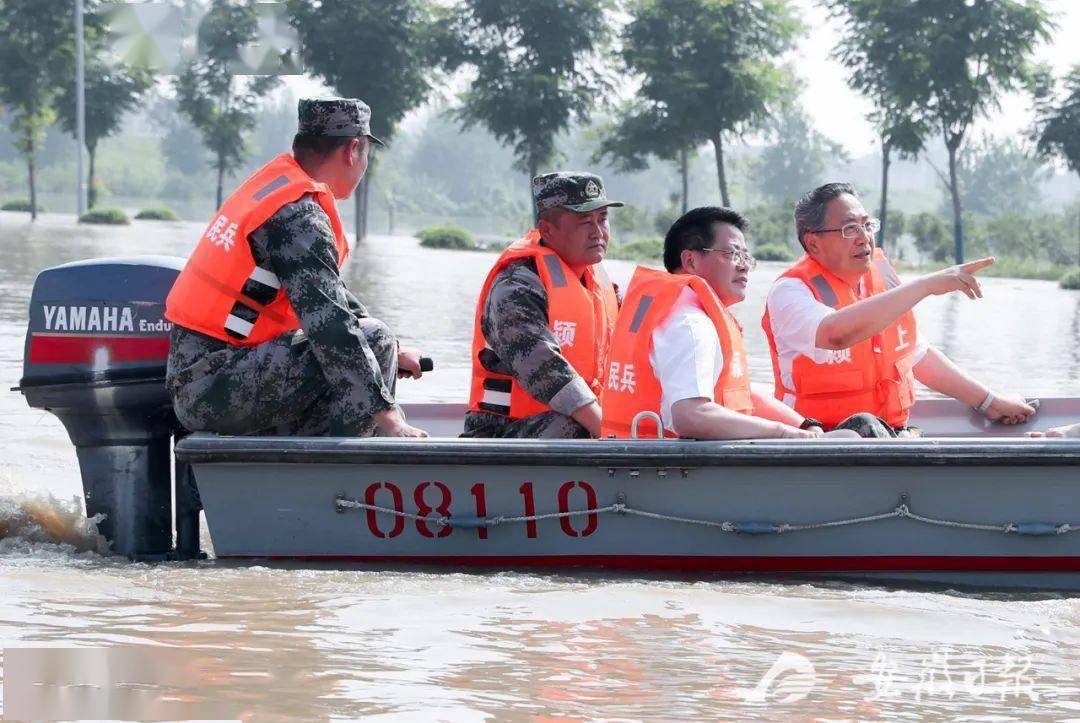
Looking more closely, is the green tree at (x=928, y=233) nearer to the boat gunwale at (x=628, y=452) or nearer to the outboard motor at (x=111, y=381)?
the boat gunwale at (x=628, y=452)

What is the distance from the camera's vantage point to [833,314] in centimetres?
534

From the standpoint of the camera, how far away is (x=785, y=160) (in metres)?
116

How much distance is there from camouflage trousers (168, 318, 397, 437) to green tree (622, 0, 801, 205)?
1342 inches

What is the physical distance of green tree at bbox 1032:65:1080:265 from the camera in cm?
3475

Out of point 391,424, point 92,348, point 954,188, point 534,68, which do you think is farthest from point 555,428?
point 534,68

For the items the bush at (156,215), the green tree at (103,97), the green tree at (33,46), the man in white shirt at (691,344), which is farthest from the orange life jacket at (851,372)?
the bush at (156,215)

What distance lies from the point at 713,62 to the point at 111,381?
118 feet

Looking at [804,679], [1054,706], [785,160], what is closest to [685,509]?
[804,679]

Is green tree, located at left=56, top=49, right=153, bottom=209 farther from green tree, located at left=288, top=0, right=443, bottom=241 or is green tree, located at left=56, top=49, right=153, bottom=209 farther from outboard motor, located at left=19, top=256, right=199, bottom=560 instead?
outboard motor, located at left=19, top=256, right=199, bottom=560

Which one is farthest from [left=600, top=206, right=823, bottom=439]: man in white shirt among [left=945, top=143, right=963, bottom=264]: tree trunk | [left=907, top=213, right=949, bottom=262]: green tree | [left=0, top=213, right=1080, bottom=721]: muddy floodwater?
[left=907, top=213, right=949, bottom=262]: green tree

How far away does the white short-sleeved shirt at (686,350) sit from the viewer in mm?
4898

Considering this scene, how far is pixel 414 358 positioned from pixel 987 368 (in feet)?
29.1

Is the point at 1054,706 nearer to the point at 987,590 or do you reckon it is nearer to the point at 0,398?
the point at 987,590

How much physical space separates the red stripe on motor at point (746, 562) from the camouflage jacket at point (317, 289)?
59cm
